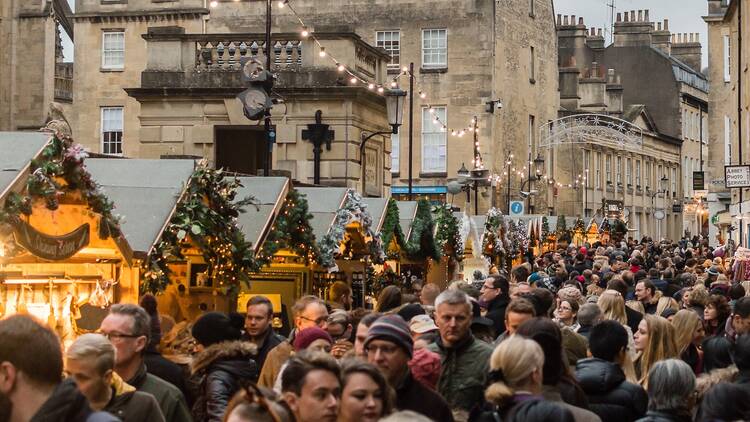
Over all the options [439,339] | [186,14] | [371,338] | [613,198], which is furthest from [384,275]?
[613,198]

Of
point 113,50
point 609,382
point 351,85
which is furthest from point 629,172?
point 609,382

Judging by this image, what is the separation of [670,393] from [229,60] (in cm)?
1984

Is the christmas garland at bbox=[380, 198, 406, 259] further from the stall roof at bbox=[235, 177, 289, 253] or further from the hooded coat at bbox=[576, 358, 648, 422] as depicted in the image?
the hooded coat at bbox=[576, 358, 648, 422]

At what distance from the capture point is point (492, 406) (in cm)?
743

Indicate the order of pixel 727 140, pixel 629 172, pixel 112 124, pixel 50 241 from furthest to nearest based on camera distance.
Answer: pixel 629 172
pixel 727 140
pixel 112 124
pixel 50 241

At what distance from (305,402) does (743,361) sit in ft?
11.0

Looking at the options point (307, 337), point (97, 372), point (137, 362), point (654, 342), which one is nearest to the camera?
point (97, 372)

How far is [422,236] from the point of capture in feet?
78.9

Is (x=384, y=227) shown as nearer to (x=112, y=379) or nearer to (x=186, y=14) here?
(x=112, y=379)

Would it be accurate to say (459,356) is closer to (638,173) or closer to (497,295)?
(497,295)

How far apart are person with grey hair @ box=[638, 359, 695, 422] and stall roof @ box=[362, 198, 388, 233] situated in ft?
43.2

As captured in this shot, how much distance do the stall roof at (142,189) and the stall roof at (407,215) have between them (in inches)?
355

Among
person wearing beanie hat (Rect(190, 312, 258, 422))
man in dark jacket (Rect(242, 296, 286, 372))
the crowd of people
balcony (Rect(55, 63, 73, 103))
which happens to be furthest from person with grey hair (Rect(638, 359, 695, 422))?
balcony (Rect(55, 63, 73, 103))

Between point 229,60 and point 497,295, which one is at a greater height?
point 229,60
